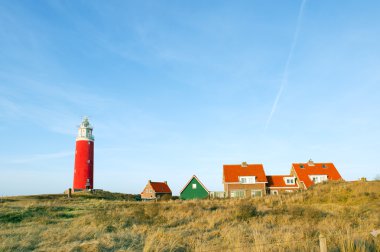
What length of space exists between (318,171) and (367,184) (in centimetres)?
2188

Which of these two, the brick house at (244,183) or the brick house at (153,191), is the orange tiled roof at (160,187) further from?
the brick house at (244,183)

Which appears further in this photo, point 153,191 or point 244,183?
point 153,191

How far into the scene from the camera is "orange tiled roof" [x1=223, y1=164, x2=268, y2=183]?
154 feet

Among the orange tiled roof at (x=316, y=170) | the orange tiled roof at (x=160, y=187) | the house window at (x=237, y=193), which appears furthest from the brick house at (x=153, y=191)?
the orange tiled roof at (x=316, y=170)

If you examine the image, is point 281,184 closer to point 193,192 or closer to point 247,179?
point 247,179

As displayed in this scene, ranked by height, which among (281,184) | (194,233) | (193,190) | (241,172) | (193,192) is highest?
(241,172)

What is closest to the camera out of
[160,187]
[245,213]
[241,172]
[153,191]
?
[245,213]

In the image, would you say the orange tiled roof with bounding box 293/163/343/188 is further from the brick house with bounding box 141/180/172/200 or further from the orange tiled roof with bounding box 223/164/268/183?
the brick house with bounding box 141/180/172/200

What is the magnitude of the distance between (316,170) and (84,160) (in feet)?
126

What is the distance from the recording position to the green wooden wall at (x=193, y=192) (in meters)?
46.9

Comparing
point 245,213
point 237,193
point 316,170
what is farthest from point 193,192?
point 245,213

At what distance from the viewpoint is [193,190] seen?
47469mm

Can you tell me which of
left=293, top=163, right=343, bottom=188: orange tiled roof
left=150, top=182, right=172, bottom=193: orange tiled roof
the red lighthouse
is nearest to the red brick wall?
left=293, top=163, right=343, bottom=188: orange tiled roof

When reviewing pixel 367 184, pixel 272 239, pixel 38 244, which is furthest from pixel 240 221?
pixel 367 184
